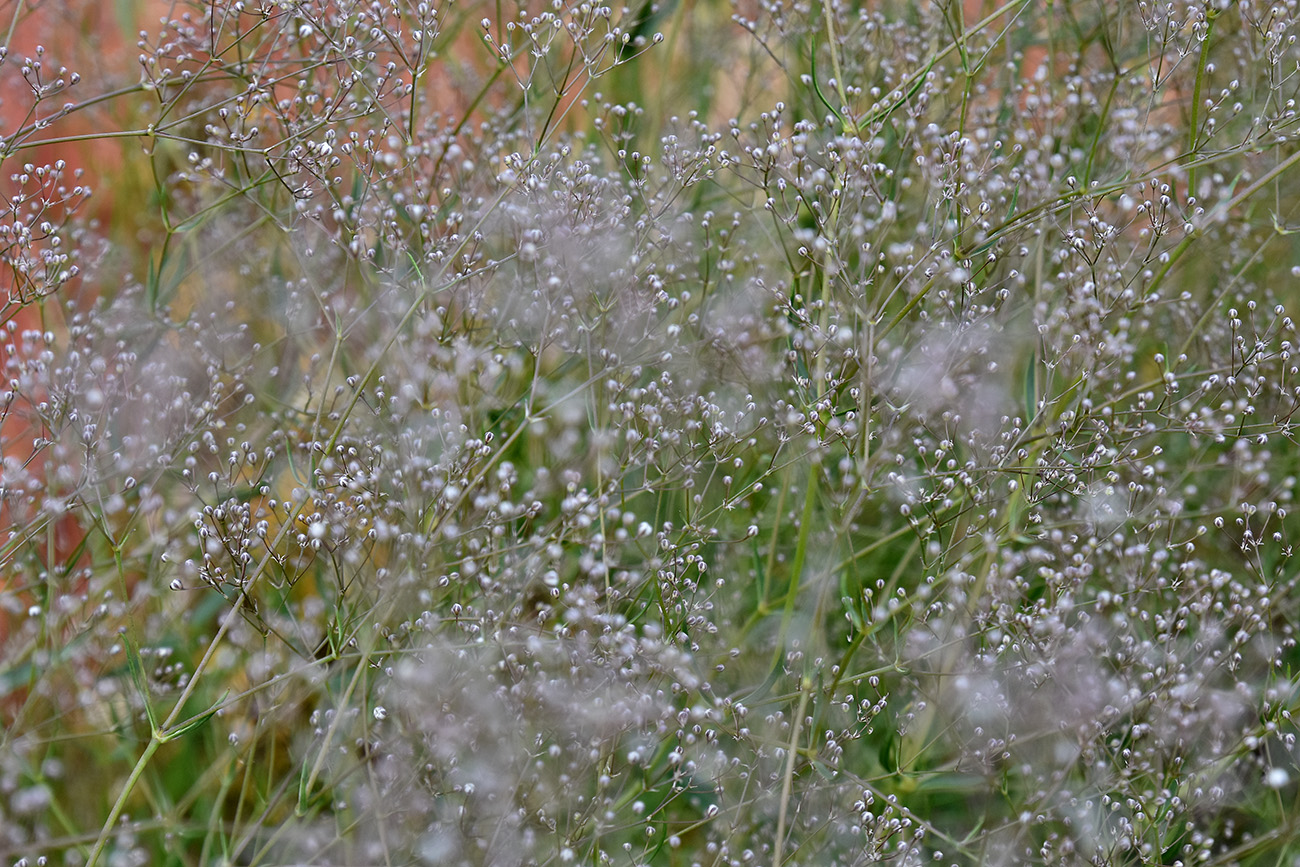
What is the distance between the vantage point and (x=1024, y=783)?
5.06 feet

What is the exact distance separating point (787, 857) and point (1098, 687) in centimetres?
45

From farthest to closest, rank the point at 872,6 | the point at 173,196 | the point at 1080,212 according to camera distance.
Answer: the point at 173,196 < the point at 872,6 < the point at 1080,212

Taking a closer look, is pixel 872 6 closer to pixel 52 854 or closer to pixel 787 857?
pixel 787 857

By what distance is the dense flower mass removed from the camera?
4.42ft

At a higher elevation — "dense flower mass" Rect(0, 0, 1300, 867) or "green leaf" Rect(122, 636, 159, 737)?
"dense flower mass" Rect(0, 0, 1300, 867)

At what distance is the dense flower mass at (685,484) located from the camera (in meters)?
1.35

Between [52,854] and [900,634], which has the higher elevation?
[900,634]

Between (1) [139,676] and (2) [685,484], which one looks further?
(2) [685,484]

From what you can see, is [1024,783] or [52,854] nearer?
[1024,783]

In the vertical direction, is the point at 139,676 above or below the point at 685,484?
below

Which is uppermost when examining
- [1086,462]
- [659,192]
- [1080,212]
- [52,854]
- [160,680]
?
[1080,212]

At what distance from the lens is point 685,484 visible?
1429mm

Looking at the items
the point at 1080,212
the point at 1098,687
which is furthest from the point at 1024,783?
the point at 1080,212

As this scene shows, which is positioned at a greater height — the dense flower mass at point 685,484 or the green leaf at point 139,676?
the dense flower mass at point 685,484
